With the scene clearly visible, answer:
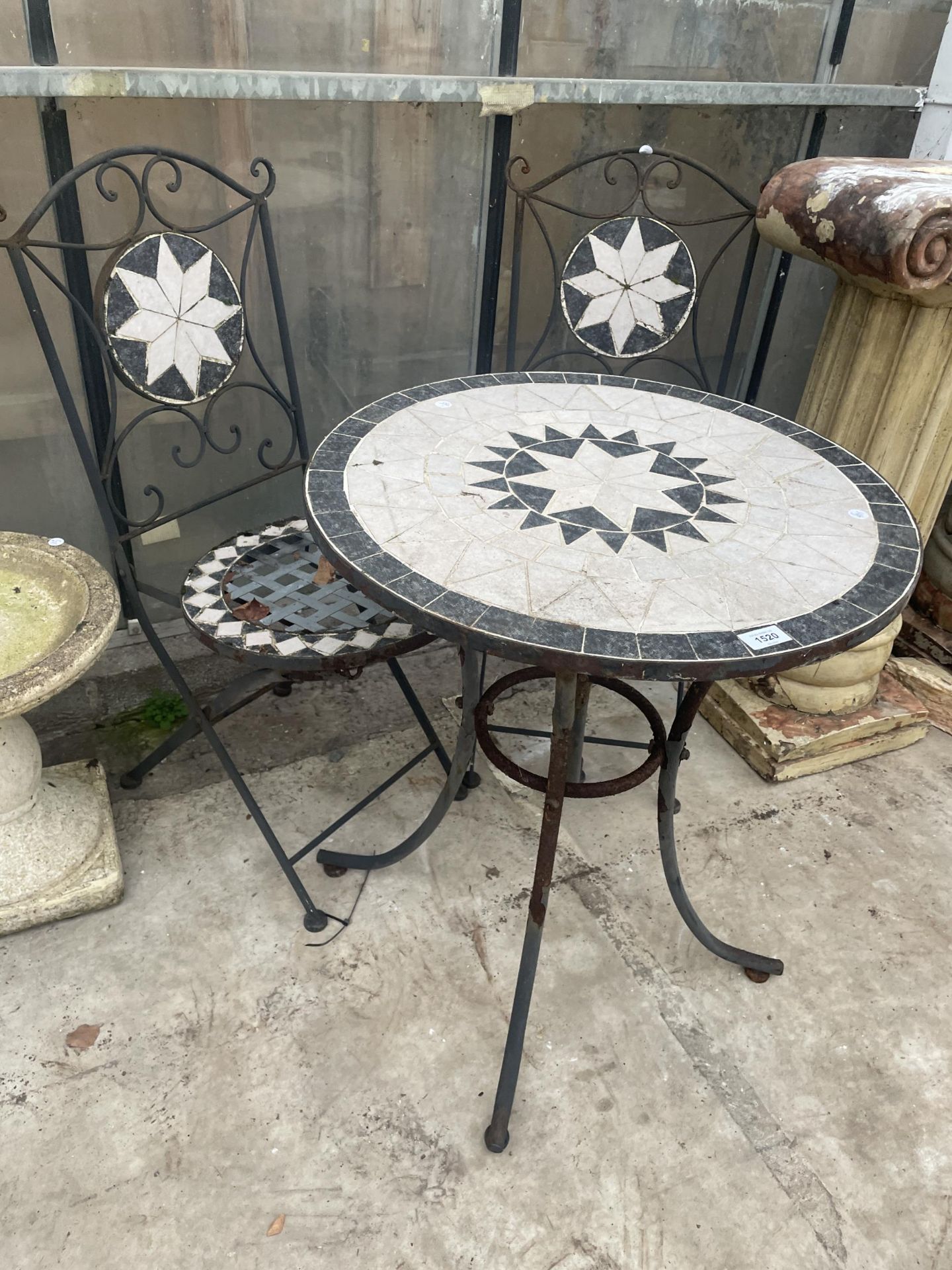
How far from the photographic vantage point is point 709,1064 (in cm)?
209

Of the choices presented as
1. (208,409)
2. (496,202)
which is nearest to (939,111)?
(496,202)

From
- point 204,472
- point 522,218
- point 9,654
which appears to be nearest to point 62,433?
point 204,472

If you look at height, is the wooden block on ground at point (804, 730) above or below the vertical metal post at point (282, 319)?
below

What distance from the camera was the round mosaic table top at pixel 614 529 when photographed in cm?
151

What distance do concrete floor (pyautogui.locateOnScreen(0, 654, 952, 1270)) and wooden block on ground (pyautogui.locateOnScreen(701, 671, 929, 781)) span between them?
0.16m

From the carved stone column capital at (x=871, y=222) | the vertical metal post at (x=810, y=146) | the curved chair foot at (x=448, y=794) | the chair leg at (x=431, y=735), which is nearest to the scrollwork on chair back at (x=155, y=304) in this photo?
the chair leg at (x=431, y=735)

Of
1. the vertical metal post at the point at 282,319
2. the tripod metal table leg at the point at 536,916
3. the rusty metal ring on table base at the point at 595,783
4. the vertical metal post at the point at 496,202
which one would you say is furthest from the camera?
the vertical metal post at the point at 496,202

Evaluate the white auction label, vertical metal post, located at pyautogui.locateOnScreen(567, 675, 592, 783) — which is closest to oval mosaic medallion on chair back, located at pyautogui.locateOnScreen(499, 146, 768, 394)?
vertical metal post, located at pyautogui.locateOnScreen(567, 675, 592, 783)

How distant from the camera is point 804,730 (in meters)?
2.92

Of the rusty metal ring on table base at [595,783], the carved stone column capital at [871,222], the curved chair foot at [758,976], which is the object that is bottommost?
the curved chair foot at [758,976]

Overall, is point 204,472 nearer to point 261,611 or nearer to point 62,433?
point 62,433

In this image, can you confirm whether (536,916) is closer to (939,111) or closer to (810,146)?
(810,146)

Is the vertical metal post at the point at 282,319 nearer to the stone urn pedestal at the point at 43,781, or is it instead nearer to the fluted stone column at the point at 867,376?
the stone urn pedestal at the point at 43,781

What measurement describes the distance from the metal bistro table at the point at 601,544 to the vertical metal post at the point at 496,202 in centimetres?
87
